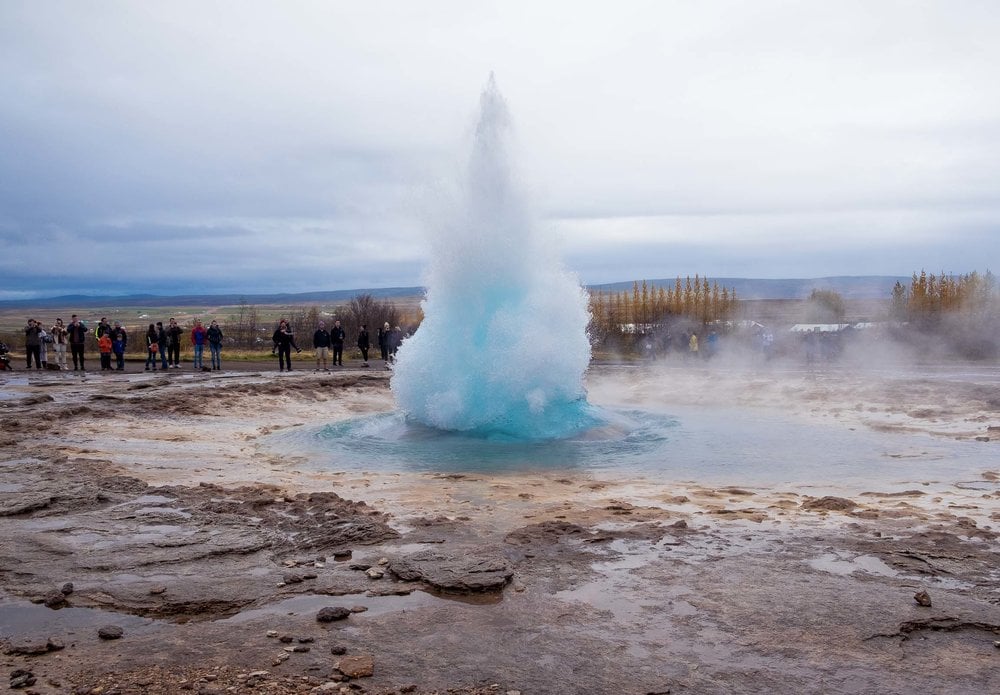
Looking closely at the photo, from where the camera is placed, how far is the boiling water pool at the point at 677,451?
8328 mm

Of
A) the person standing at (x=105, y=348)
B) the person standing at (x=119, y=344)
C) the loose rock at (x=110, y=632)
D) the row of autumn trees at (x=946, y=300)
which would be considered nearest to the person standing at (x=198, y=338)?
the person standing at (x=119, y=344)

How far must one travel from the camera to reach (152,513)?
6.31m

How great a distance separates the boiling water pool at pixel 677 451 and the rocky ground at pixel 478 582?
1.47ft

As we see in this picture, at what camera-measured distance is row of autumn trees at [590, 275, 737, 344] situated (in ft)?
99.0

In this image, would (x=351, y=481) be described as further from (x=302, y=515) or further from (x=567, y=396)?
(x=567, y=396)

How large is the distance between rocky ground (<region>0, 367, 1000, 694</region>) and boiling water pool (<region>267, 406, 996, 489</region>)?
449 mm

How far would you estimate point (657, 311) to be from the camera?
1260 inches

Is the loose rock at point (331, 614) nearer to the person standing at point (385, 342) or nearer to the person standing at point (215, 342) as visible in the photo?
the person standing at point (215, 342)

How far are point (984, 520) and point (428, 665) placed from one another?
469 centimetres

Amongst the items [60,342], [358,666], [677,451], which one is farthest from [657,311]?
[358,666]

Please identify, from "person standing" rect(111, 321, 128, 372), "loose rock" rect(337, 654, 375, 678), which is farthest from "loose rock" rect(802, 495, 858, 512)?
"person standing" rect(111, 321, 128, 372)

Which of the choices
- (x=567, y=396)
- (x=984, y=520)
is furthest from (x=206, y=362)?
(x=984, y=520)

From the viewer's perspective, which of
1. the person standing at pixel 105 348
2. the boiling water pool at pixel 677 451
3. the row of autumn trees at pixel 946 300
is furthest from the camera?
the row of autumn trees at pixel 946 300

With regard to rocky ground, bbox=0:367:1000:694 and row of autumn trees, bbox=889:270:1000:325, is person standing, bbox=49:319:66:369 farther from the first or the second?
row of autumn trees, bbox=889:270:1000:325
